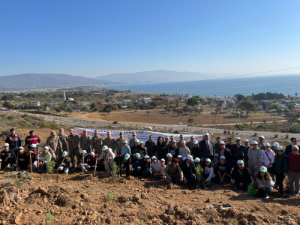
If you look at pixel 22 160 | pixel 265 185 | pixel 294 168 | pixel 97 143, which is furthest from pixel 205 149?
pixel 22 160

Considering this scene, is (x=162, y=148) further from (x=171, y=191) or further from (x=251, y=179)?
(x=251, y=179)

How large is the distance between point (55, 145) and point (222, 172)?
5959mm

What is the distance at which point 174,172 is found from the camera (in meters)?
6.73

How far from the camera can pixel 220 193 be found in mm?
6188

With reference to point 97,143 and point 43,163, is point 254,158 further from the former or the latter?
point 43,163

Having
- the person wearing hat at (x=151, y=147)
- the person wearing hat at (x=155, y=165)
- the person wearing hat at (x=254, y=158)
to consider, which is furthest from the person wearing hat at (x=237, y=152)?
the person wearing hat at (x=151, y=147)

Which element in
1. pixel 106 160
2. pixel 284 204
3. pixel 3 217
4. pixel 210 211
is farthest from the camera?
pixel 106 160

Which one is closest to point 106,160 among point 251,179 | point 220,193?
point 220,193

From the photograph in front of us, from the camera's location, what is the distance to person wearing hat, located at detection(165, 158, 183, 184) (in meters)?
6.64

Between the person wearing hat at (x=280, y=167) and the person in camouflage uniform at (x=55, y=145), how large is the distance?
24.0 ft

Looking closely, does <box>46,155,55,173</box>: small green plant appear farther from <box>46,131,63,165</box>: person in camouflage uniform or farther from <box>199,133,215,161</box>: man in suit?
<box>199,133,215,161</box>: man in suit

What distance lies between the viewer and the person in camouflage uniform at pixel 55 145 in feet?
25.4

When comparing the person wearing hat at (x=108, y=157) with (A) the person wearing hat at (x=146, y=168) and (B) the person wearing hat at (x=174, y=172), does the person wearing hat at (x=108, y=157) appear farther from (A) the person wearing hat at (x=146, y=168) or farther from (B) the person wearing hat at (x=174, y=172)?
(B) the person wearing hat at (x=174, y=172)

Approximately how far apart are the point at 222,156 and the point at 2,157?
25.5ft
